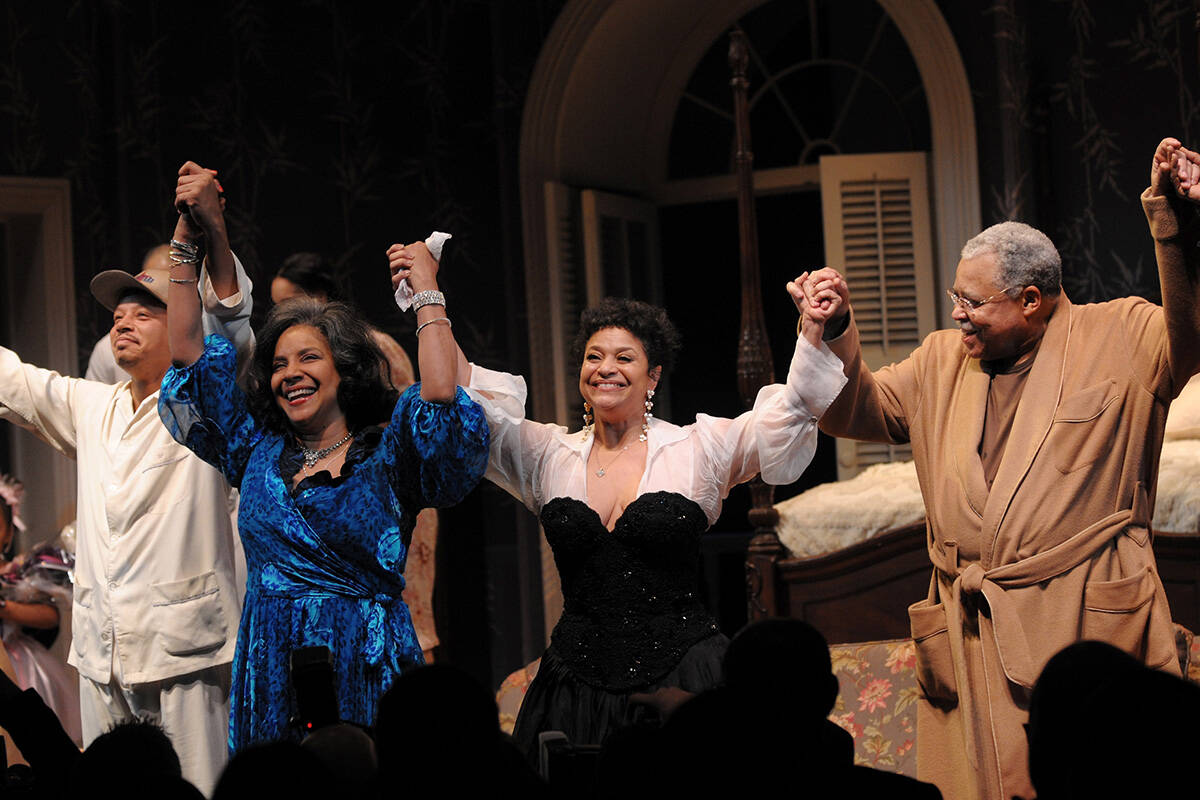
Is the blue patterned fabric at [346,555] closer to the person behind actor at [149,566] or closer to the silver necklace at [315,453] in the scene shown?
the silver necklace at [315,453]

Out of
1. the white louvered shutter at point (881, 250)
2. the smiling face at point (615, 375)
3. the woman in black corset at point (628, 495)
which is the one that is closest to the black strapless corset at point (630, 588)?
the woman in black corset at point (628, 495)

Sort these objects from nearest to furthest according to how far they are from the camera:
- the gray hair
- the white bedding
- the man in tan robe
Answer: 1. the man in tan robe
2. the gray hair
3. the white bedding

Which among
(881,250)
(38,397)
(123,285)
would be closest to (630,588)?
(123,285)

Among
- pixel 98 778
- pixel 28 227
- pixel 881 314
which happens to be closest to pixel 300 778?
pixel 98 778

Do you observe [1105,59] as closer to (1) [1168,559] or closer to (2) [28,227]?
(1) [1168,559]

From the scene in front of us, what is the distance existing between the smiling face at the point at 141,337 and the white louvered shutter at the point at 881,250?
8.81 feet

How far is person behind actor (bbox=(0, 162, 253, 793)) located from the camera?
10.6 ft

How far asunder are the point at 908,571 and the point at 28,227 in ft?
12.2

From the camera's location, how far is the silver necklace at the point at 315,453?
2.74 metres

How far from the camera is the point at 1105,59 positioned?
513cm

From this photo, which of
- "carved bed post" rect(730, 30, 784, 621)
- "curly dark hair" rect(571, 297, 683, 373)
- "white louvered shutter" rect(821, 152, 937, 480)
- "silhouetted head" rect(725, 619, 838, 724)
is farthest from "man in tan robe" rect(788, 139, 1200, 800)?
"white louvered shutter" rect(821, 152, 937, 480)

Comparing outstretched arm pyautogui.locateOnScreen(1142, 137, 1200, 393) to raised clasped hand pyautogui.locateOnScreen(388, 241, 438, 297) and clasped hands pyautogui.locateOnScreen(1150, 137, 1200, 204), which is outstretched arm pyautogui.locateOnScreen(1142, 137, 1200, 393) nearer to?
clasped hands pyautogui.locateOnScreen(1150, 137, 1200, 204)

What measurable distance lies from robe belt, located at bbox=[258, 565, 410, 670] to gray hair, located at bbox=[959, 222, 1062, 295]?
133 centimetres

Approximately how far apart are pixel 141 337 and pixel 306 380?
776 mm
